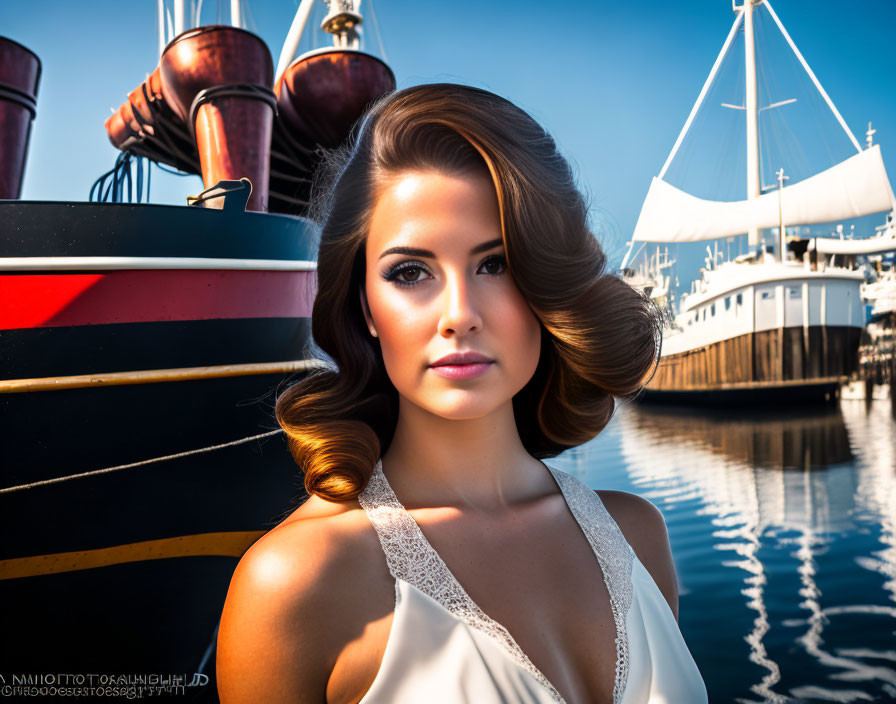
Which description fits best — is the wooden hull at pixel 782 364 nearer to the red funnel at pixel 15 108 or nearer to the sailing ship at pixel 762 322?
the sailing ship at pixel 762 322

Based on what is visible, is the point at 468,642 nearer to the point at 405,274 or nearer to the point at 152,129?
the point at 405,274

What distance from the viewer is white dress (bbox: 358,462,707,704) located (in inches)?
33.3

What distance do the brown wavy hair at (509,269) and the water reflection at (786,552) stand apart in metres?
0.47

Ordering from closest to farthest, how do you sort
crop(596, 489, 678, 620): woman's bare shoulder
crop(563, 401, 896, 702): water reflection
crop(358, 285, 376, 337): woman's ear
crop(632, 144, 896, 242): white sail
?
crop(358, 285, 376, 337): woman's ear, crop(596, 489, 678, 620): woman's bare shoulder, crop(563, 401, 896, 702): water reflection, crop(632, 144, 896, 242): white sail

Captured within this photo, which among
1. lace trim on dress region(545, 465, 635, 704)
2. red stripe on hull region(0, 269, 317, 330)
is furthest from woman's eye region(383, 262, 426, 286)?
red stripe on hull region(0, 269, 317, 330)

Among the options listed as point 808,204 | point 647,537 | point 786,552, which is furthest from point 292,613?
point 808,204

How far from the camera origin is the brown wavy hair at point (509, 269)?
98 centimetres

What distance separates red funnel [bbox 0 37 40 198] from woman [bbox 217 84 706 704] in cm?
264

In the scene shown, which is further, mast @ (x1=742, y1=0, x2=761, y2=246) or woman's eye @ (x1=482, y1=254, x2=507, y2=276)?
mast @ (x1=742, y1=0, x2=761, y2=246)

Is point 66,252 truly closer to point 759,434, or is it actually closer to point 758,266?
point 759,434

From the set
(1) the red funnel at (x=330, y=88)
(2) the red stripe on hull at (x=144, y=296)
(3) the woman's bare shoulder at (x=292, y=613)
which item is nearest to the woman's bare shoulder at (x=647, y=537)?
(3) the woman's bare shoulder at (x=292, y=613)

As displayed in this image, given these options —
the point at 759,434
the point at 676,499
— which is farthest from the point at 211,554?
the point at 759,434

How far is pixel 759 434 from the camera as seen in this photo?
677 centimetres

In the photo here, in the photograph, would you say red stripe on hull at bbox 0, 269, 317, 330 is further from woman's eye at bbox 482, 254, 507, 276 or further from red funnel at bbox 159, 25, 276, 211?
woman's eye at bbox 482, 254, 507, 276
